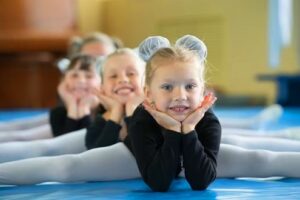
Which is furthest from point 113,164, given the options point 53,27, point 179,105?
point 53,27

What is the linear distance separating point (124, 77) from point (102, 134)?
211 millimetres

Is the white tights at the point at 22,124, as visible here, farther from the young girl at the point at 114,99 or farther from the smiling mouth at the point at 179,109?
the smiling mouth at the point at 179,109

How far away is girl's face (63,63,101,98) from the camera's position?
7.75ft

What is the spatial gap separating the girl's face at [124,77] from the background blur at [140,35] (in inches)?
122

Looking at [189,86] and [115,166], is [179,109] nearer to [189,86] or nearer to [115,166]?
[189,86]

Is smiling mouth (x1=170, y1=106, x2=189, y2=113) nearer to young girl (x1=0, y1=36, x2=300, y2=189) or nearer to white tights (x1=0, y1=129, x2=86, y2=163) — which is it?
young girl (x1=0, y1=36, x2=300, y2=189)

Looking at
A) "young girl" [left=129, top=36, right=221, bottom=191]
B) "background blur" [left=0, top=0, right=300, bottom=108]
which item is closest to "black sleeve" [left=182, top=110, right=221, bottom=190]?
"young girl" [left=129, top=36, right=221, bottom=191]

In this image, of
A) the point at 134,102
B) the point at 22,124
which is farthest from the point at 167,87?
the point at 22,124

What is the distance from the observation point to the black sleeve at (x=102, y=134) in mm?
1844

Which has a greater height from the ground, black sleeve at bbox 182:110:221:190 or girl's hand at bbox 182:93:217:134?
girl's hand at bbox 182:93:217:134

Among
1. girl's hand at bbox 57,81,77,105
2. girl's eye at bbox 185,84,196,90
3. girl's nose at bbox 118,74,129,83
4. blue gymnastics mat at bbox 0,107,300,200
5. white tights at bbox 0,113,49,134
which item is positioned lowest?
blue gymnastics mat at bbox 0,107,300,200

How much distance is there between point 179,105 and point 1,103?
4.53 metres

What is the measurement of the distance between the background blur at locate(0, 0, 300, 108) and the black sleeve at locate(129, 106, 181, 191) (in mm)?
3537

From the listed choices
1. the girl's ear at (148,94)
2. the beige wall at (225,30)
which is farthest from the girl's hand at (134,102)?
the beige wall at (225,30)
